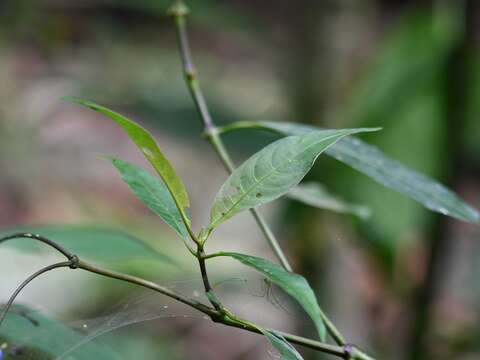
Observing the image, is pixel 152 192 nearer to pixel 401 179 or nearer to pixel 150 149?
pixel 150 149

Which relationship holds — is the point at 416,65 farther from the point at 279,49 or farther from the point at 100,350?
the point at 100,350

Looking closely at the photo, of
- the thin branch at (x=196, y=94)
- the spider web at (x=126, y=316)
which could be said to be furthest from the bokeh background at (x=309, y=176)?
the thin branch at (x=196, y=94)

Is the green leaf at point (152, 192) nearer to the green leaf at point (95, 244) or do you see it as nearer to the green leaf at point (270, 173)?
the green leaf at point (270, 173)

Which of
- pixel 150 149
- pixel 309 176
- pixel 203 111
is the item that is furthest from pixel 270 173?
pixel 309 176

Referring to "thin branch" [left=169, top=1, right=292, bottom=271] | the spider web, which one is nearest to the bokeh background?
the spider web

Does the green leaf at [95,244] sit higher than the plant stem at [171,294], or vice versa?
the green leaf at [95,244]
